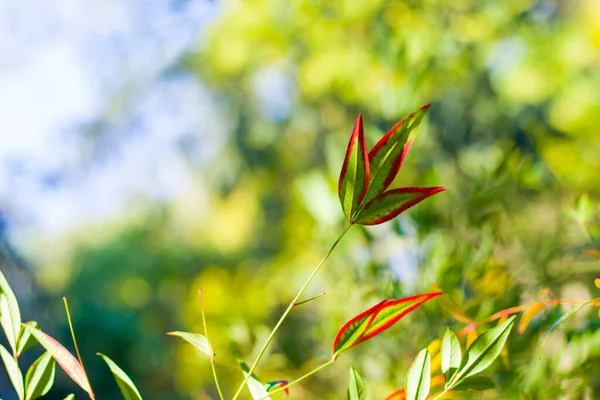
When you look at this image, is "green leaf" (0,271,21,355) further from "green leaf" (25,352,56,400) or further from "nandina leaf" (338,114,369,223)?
"nandina leaf" (338,114,369,223)

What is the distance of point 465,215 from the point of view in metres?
0.72

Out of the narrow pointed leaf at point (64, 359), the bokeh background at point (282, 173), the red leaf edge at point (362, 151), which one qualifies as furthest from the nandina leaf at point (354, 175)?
the bokeh background at point (282, 173)

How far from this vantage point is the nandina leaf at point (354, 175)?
24 cm

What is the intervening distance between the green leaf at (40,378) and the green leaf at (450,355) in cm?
17

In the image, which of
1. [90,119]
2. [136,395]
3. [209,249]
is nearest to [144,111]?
[90,119]

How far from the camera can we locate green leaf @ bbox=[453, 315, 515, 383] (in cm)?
25

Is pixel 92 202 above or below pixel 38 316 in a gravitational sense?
above

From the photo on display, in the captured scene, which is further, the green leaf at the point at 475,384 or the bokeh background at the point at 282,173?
the bokeh background at the point at 282,173

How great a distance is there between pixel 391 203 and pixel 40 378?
0.17 metres

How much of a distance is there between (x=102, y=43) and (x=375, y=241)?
328 cm

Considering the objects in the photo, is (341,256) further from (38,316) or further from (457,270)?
(38,316)

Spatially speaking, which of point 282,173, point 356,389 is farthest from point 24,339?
point 282,173

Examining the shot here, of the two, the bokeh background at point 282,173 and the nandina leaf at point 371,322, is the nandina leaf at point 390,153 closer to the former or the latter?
the nandina leaf at point 371,322

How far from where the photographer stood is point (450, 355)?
269 mm
